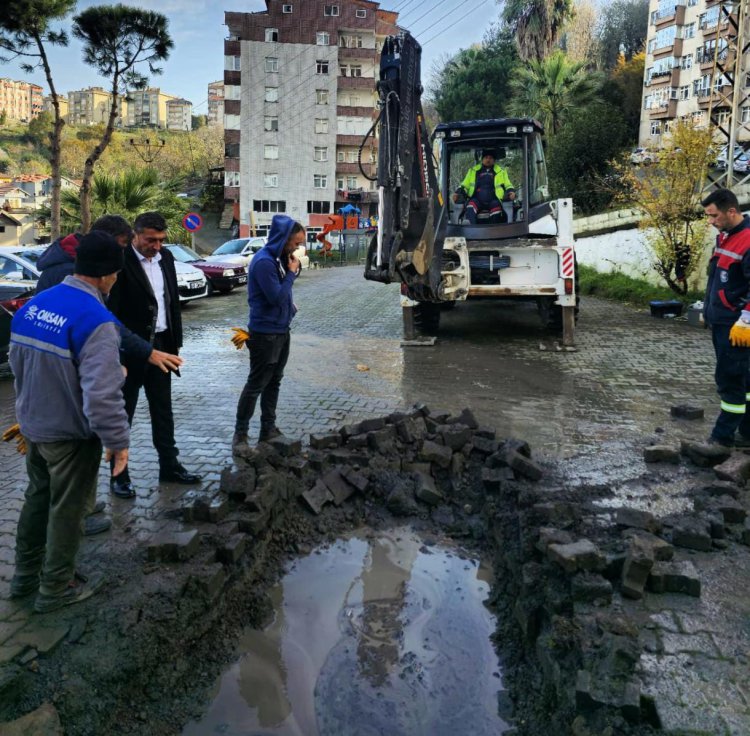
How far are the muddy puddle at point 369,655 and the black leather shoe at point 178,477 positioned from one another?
3.81 feet

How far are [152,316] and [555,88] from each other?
105 ft

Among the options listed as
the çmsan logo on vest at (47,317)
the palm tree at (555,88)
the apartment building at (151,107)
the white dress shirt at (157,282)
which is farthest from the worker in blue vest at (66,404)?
the apartment building at (151,107)

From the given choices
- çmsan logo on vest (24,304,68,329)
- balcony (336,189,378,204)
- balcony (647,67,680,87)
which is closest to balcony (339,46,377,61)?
balcony (336,189,378,204)

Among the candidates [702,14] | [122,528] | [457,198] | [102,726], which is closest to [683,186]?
[457,198]

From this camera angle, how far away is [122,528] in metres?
4.29

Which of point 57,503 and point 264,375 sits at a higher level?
point 264,375

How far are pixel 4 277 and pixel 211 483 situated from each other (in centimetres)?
728

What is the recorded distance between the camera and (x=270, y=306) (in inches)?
217

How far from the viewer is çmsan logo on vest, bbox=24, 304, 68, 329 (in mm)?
3076

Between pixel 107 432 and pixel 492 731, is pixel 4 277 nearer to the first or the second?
pixel 107 432

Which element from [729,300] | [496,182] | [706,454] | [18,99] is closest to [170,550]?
[706,454]

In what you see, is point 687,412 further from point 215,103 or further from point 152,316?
point 215,103

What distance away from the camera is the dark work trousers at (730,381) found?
5539mm

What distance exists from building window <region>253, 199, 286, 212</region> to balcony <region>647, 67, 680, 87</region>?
2826 centimetres
